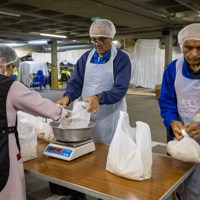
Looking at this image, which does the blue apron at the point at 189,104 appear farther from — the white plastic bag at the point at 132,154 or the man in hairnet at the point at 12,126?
the man in hairnet at the point at 12,126

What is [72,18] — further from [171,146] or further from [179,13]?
[171,146]

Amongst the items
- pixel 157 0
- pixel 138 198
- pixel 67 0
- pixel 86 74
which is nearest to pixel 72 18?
pixel 67 0

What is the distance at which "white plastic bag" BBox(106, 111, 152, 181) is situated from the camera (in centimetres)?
113

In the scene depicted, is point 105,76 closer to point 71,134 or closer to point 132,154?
point 71,134

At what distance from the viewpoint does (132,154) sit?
113cm

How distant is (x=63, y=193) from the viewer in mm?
2424

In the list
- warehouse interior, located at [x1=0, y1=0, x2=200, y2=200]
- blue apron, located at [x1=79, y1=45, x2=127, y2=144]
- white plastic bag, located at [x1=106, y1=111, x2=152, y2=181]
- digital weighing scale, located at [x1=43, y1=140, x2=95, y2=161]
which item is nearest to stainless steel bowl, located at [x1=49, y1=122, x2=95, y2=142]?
digital weighing scale, located at [x1=43, y1=140, x2=95, y2=161]

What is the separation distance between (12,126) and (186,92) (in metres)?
0.98

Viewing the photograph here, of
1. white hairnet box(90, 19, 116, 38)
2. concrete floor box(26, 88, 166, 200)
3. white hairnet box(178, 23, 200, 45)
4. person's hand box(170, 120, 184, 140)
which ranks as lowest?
concrete floor box(26, 88, 166, 200)

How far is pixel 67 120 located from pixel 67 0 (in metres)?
4.68

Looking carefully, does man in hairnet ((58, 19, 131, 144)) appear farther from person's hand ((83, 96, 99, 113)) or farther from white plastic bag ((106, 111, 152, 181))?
white plastic bag ((106, 111, 152, 181))

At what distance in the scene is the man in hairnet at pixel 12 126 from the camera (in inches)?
46.4

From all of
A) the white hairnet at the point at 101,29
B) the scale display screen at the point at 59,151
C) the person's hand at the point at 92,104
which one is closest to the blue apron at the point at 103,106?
the white hairnet at the point at 101,29

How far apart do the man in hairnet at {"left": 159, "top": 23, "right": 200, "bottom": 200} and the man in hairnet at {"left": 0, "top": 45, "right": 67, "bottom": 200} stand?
73 cm
